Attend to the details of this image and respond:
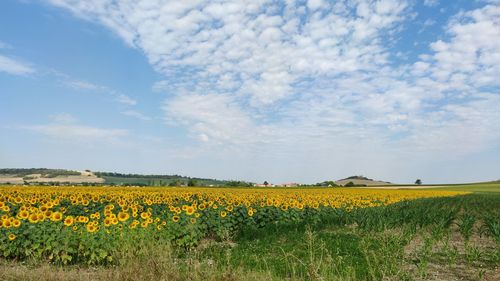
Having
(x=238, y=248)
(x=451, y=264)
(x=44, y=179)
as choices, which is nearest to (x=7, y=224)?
(x=238, y=248)

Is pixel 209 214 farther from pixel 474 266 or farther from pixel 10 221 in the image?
pixel 474 266

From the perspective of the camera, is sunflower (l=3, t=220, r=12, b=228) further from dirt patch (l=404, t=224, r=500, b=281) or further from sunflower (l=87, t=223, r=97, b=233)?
dirt patch (l=404, t=224, r=500, b=281)

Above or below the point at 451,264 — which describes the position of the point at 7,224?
above

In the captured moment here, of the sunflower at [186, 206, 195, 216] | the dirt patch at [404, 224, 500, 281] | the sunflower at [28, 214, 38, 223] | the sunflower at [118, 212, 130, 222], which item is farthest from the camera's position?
the sunflower at [186, 206, 195, 216]

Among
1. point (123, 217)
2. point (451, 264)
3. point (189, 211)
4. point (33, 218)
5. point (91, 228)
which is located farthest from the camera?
point (189, 211)

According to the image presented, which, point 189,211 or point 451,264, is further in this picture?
point 189,211

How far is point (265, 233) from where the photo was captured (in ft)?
39.3

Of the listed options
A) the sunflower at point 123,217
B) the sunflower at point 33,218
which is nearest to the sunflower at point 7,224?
the sunflower at point 33,218

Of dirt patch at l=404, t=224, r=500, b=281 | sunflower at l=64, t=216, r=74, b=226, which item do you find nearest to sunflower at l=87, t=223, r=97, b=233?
sunflower at l=64, t=216, r=74, b=226

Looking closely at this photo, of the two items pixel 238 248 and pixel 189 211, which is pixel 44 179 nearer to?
pixel 189 211

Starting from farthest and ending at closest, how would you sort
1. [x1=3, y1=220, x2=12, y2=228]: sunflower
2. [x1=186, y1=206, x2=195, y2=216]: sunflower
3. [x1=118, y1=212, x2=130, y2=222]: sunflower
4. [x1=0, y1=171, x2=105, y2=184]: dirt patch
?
[x1=0, y1=171, x2=105, y2=184]: dirt patch → [x1=186, y1=206, x2=195, y2=216]: sunflower → [x1=118, y1=212, x2=130, y2=222]: sunflower → [x1=3, y1=220, x2=12, y2=228]: sunflower

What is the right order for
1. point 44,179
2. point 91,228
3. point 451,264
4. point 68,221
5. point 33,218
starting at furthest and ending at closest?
point 44,179 → point 33,218 → point 68,221 → point 91,228 → point 451,264

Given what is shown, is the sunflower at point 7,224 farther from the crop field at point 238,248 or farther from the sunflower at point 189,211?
the sunflower at point 189,211

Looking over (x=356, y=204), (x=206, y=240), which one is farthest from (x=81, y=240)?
(x=356, y=204)
